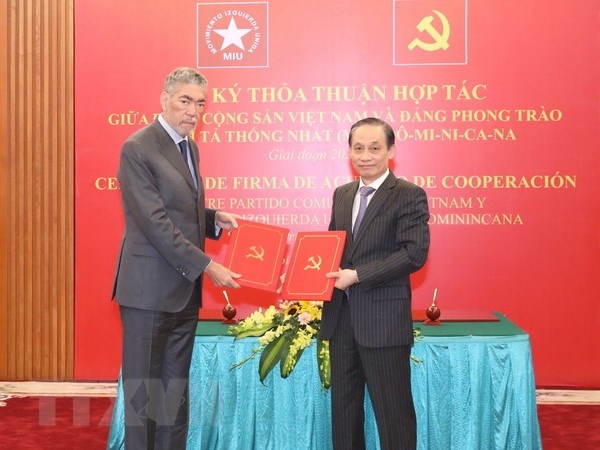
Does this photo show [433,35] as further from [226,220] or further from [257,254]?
[257,254]

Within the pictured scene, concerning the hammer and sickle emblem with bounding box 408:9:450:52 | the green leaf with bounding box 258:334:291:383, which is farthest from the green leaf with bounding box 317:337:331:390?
the hammer and sickle emblem with bounding box 408:9:450:52

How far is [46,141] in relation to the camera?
4.91 metres

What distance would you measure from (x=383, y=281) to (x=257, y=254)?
50cm

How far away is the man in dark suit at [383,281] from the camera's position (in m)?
2.41

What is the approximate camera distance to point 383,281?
2400 mm

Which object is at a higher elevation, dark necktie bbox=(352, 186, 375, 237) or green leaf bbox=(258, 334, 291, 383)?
dark necktie bbox=(352, 186, 375, 237)

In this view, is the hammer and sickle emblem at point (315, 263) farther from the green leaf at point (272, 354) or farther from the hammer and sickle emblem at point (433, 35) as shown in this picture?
the hammer and sickle emblem at point (433, 35)

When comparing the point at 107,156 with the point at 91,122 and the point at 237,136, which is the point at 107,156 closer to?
the point at 91,122

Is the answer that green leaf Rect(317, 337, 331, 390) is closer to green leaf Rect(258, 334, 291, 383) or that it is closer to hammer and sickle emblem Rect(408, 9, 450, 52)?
green leaf Rect(258, 334, 291, 383)

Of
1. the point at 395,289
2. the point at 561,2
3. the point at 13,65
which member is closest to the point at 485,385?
the point at 395,289

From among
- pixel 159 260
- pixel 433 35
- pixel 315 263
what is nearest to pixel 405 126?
pixel 433 35

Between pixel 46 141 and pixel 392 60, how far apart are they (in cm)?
235

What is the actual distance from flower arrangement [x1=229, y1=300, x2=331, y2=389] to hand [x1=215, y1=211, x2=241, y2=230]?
1.34 feet

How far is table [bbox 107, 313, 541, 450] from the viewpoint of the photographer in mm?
2881
